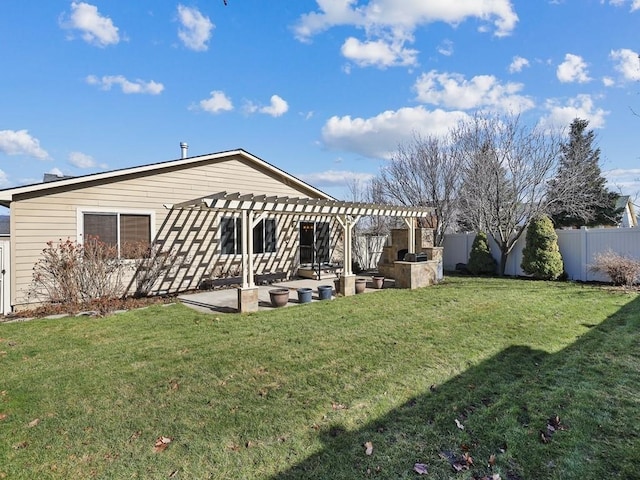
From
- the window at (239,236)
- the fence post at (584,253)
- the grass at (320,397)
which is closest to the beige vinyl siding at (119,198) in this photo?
the window at (239,236)

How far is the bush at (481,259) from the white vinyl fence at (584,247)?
Answer: 575mm

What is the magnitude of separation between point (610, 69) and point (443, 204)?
24.5 feet

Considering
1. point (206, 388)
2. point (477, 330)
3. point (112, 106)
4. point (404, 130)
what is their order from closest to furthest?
point (206, 388)
point (477, 330)
point (112, 106)
point (404, 130)

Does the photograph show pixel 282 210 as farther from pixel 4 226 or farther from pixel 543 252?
pixel 543 252

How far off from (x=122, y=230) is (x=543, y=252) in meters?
13.3

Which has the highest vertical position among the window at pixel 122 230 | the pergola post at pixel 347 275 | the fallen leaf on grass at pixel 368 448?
the window at pixel 122 230

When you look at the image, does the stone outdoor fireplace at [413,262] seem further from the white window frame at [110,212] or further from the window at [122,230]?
the window at [122,230]

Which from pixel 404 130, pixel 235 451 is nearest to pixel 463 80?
pixel 404 130

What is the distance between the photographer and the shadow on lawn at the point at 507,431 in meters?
2.60

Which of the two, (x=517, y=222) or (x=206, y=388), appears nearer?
(x=206, y=388)

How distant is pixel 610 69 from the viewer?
10.8 m

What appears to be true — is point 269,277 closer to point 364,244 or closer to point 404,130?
point 364,244

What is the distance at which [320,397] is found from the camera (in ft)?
12.2

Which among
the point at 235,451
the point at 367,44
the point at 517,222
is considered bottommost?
the point at 235,451
